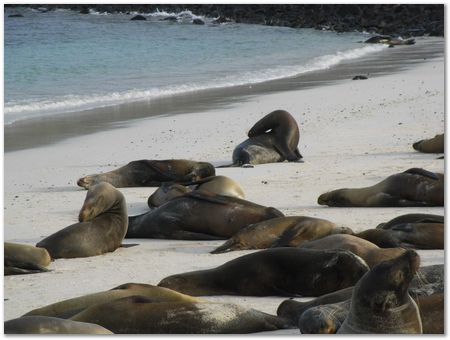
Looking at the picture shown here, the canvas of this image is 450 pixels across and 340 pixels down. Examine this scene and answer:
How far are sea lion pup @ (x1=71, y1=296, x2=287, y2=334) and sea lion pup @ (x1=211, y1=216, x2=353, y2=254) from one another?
187cm

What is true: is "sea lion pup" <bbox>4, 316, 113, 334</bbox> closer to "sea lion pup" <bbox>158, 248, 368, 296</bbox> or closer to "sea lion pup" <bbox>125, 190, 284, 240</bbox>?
"sea lion pup" <bbox>158, 248, 368, 296</bbox>

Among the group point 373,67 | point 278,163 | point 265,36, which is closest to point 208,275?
point 278,163

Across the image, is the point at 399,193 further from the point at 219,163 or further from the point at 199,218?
the point at 219,163

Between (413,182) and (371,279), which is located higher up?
(371,279)

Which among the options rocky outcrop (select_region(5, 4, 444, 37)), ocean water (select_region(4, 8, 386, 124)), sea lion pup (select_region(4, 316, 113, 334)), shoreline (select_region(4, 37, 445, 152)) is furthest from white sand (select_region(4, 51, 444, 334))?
rocky outcrop (select_region(5, 4, 444, 37))

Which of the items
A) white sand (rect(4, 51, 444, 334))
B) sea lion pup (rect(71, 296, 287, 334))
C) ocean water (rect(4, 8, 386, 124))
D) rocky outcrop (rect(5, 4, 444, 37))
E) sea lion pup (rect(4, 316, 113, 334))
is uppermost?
sea lion pup (rect(4, 316, 113, 334))

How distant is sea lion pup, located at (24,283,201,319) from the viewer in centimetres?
502

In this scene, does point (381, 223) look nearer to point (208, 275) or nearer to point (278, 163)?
point (208, 275)

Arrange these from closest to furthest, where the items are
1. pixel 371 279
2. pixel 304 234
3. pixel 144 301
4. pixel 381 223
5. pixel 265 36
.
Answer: pixel 371 279 < pixel 144 301 < pixel 304 234 < pixel 381 223 < pixel 265 36

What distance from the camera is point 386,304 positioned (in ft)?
13.5

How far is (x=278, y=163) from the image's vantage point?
35.4 feet

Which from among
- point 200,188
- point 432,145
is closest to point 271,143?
point 432,145

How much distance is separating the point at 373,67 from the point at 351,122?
31.2 feet

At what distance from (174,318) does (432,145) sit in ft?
21.5
